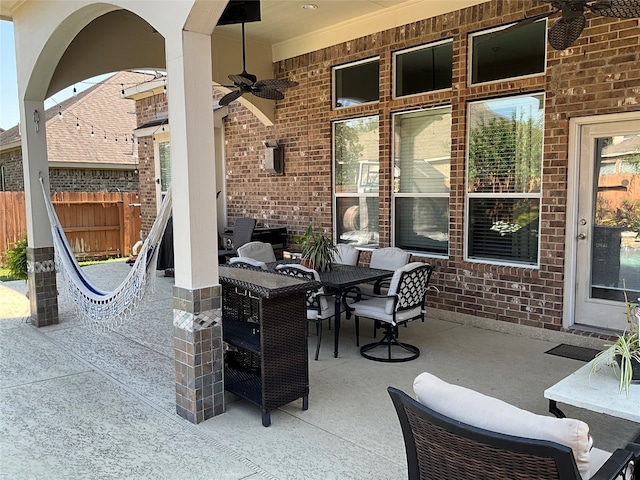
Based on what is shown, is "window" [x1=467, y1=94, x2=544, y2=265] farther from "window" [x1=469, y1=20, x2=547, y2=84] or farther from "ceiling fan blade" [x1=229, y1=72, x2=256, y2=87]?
"ceiling fan blade" [x1=229, y1=72, x2=256, y2=87]

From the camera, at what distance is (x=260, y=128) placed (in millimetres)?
8156

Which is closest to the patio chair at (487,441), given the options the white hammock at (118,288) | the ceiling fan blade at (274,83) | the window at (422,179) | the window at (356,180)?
the white hammock at (118,288)

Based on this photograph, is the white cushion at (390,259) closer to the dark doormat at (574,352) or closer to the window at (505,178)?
the window at (505,178)

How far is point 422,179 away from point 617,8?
324 cm

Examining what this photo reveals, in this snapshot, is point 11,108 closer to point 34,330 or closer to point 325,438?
point 34,330

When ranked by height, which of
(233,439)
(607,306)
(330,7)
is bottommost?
(233,439)

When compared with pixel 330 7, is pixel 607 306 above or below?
Result: below

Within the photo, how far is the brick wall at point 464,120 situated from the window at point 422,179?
0.46ft

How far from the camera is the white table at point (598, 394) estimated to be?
2.20 metres

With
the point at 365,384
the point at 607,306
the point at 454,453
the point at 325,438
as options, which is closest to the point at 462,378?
the point at 365,384

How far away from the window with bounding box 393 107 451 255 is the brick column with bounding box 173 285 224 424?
343 cm

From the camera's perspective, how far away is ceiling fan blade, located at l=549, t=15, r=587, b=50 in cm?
323

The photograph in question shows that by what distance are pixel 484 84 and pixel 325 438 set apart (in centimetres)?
405

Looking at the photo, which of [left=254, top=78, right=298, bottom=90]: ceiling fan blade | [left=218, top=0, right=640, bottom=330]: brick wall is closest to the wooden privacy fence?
[left=218, top=0, right=640, bottom=330]: brick wall
